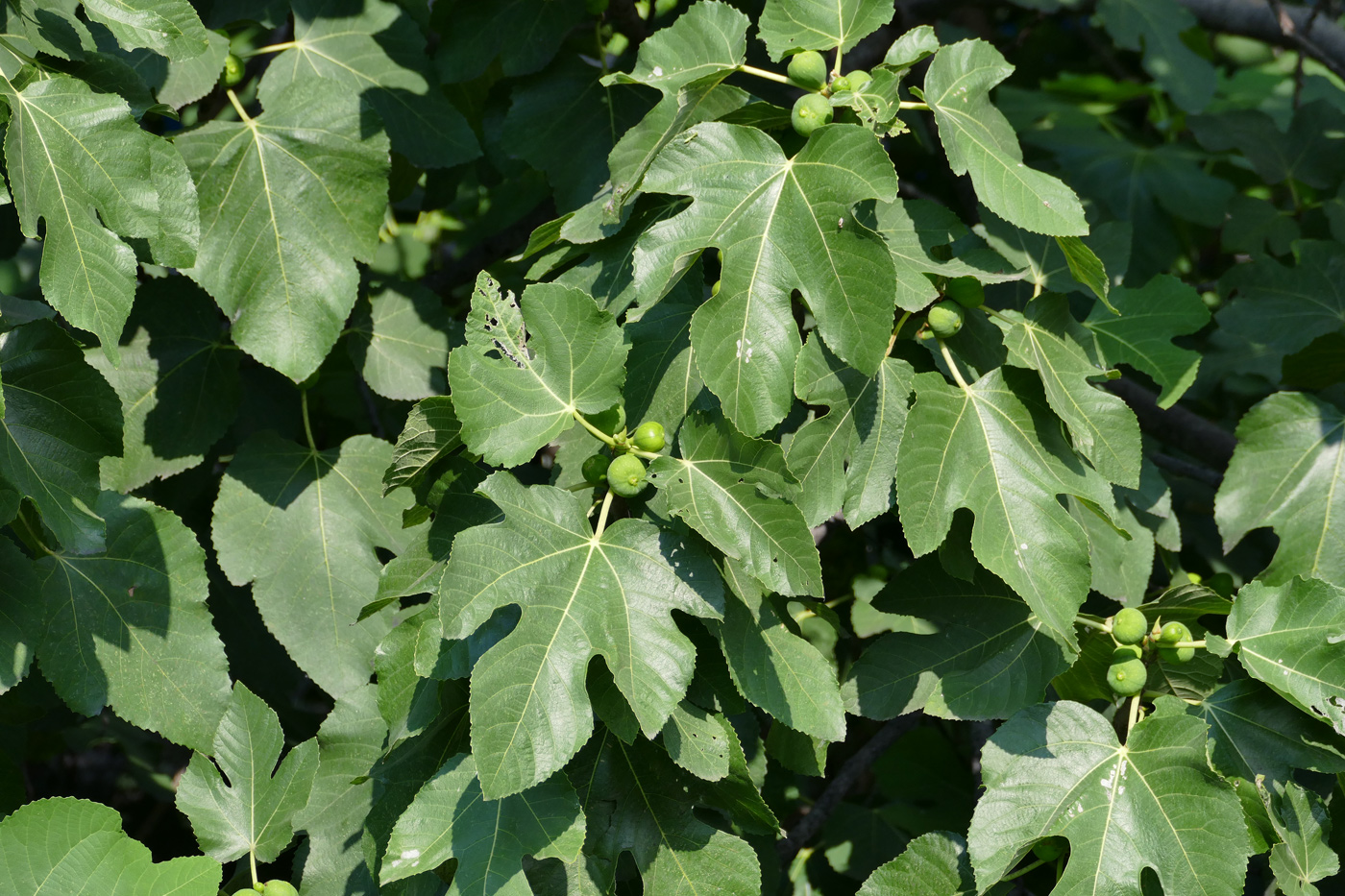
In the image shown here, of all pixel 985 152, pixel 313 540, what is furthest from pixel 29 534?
pixel 985 152

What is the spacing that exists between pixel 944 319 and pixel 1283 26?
1929 mm

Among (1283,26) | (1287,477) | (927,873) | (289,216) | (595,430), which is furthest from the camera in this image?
(1283,26)

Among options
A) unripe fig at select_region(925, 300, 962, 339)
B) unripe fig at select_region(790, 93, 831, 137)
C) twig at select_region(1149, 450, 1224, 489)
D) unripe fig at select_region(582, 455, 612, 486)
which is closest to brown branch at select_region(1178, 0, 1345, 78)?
twig at select_region(1149, 450, 1224, 489)

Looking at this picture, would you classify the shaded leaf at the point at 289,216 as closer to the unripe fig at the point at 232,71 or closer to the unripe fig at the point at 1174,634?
the unripe fig at the point at 232,71

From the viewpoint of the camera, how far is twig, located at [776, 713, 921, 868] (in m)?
2.62

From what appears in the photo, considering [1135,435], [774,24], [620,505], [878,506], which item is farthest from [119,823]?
[1135,435]

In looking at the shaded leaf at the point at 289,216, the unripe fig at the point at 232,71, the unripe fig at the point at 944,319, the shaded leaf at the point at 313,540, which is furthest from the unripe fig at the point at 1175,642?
the unripe fig at the point at 232,71

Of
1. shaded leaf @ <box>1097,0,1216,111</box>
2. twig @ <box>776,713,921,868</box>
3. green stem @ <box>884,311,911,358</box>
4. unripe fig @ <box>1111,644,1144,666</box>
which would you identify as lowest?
twig @ <box>776,713,921,868</box>

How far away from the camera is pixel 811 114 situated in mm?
1689

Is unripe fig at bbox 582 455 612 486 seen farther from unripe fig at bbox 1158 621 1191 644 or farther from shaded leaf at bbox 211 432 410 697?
unripe fig at bbox 1158 621 1191 644

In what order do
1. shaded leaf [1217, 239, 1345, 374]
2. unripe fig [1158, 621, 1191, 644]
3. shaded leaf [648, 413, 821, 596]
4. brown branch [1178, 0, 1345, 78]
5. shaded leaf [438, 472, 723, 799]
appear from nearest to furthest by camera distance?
1. shaded leaf [438, 472, 723, 799]
2. shaded leaf [648, 413, 821, 596]
3. unripe fig [1158, 621, 1191, 644]
4. shaded leaf [1217, 239, 1345, 374]
5. brown branch [1178, 0, 1345, 78]

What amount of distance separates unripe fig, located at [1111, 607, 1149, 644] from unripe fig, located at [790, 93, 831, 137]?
40.1 inches

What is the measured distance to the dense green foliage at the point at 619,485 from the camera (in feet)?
5.16

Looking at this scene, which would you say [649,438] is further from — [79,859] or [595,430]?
[79,859]
